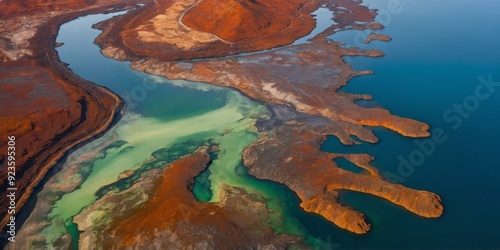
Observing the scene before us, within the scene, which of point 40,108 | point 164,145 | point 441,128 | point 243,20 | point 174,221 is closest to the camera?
point 174,221

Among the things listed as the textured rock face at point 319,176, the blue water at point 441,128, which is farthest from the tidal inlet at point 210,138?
the blue water at point 441,128

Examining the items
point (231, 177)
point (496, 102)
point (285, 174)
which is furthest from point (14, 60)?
point (496, 102)

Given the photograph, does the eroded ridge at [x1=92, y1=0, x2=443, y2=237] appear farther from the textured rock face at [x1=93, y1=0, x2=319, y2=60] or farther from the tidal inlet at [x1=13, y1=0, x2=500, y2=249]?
the textured rock face at [x1=93, y1=0, x2=319, y2=60]

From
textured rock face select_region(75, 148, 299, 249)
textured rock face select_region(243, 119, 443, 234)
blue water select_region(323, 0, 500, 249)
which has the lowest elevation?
textured rock face select_region(75, 148, 299, 249)

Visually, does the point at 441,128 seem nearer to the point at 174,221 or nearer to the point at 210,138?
the point at 210,138

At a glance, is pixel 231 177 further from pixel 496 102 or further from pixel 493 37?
pixel 493 37

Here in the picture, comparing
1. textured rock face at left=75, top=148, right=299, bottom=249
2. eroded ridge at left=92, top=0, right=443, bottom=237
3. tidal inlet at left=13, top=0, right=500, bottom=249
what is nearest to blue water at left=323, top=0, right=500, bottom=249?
tidal inlet at left=13, top=0, right=500, bottom=249

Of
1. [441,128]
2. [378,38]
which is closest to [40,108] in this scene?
[441,128]
